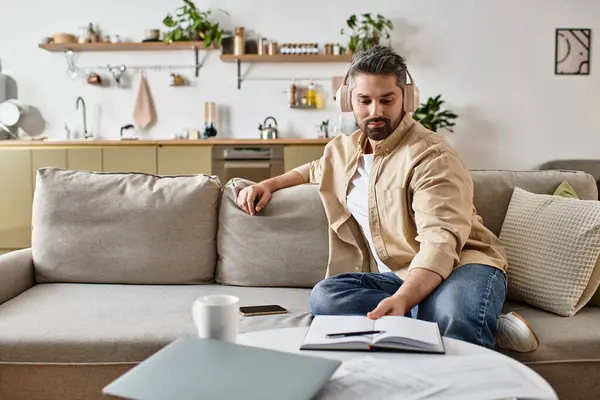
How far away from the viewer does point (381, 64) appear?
2.08 m

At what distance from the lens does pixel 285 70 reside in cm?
582

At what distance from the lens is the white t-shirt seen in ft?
7.05

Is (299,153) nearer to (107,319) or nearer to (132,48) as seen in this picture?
(132,48)

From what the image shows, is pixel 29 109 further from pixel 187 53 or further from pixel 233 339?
pixel 233 339

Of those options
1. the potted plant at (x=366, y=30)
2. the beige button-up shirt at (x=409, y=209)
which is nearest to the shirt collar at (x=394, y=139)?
the beige button-up shirt at (x=409, y=209)

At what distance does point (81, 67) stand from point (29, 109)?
59 centimetres

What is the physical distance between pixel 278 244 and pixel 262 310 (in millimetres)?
386

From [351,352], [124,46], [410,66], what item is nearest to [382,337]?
[351,352]

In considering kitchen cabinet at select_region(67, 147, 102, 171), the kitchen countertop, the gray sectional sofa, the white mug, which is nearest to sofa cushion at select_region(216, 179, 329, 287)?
the gray sectional sofa

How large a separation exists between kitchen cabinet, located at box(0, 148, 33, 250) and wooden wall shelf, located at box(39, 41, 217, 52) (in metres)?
1.03

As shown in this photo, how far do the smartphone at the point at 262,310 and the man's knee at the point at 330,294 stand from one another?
105 millimetres

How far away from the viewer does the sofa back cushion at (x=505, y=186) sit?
233 centimetres

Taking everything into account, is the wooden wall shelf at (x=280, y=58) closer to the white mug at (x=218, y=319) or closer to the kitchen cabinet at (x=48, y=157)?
the kitchen cabinet at (x=48, y=157)

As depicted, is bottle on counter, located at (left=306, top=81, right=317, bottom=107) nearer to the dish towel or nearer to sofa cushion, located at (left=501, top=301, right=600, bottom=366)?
the dish towel
